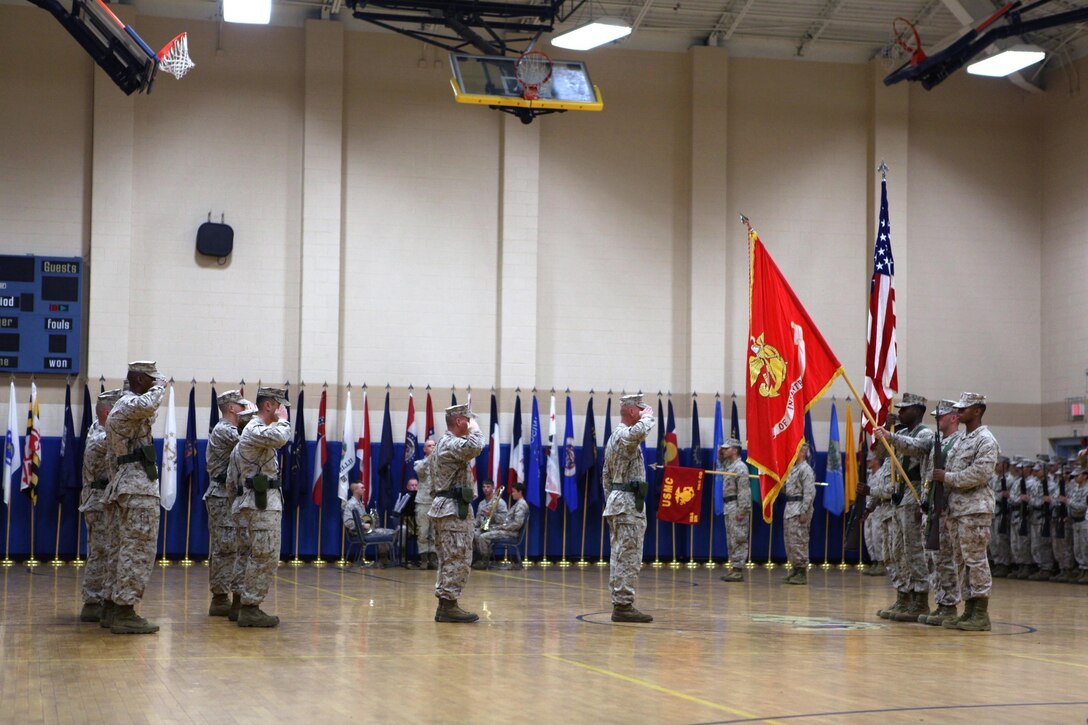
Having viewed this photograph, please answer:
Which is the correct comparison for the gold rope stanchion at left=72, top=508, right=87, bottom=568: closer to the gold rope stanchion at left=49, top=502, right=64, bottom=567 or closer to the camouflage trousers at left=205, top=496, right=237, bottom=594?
the gold rope stanchion at left=49, top=502, right=64, bottom=567

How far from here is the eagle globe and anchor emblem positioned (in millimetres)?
10844

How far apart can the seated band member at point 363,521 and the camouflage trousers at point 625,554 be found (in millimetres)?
8154

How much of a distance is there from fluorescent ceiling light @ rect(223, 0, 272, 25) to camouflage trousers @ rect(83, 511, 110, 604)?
879 cm

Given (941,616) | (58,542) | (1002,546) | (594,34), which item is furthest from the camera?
(1002,546)

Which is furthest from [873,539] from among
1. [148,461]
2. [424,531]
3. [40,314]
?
[148,461]

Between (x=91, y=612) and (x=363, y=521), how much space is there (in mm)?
8237

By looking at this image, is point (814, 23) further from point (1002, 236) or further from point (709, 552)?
point (709, 552)

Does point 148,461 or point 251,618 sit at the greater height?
point 148,461

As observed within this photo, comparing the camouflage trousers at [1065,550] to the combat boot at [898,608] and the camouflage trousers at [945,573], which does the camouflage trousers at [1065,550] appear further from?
the camouflage trousers at [945,573]

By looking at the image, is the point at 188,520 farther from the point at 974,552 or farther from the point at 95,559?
the point at 974,552

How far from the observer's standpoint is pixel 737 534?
57.5 feet

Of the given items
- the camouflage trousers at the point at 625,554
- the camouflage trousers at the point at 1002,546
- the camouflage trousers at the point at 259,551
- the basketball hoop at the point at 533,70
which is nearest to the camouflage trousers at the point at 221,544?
the camouflage trousers at the point at 259,551

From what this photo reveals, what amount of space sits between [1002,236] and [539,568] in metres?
9.96

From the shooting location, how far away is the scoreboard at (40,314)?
1870cm
